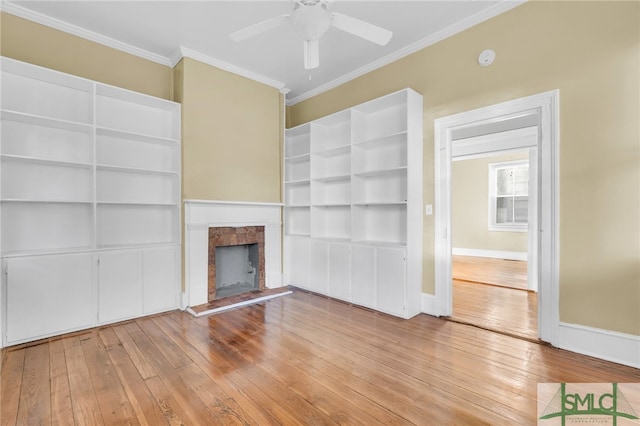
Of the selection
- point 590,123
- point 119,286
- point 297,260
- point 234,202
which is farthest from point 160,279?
point 590,123

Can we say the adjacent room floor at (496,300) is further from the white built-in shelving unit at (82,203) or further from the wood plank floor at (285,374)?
the white built-in shelving unit at (82,203)

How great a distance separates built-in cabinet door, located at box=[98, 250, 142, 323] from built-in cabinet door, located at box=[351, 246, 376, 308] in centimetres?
248

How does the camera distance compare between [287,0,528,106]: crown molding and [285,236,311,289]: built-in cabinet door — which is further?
[285,236,311,289]: built-in cabinet door

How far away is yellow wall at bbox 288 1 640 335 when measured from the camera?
7.26 feet

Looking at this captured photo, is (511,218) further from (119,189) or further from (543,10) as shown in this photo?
(119,189)

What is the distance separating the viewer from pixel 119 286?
3152mm

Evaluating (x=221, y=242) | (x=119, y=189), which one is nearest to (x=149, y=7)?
(x=119, y=189)

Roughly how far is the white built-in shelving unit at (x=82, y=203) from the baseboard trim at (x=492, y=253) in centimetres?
736

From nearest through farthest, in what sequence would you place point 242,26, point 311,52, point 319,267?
point 311,52
point 242,26
point 319,267

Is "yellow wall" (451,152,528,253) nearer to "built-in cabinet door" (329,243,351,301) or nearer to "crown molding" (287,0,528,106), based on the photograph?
"crown molding" (287,0,528,106)

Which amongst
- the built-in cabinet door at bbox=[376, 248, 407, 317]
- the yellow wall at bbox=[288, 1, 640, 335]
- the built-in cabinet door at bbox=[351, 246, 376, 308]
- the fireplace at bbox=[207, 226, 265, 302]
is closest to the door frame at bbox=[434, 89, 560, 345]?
the yellow wall at bbox=[288, 1, 640, 335]

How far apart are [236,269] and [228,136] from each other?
187cm

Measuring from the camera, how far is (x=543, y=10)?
2.57 meters

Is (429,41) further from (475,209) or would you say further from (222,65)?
(475,209)
